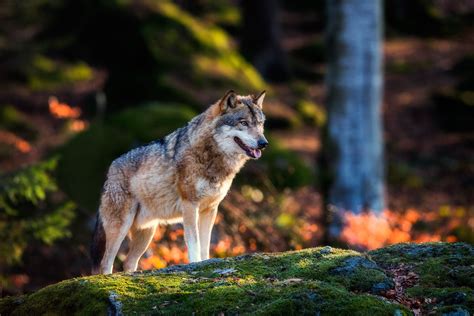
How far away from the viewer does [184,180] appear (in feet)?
27.4

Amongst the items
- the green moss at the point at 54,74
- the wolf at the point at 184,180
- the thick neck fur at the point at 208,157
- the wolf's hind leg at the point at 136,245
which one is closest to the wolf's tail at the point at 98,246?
the wolf at the point at 184,180

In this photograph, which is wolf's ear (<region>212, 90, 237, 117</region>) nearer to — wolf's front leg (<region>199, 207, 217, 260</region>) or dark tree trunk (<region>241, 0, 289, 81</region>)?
wolf's front leg (<region>199, 207, 217, 260</region>)

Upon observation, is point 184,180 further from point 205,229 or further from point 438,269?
point 438,269

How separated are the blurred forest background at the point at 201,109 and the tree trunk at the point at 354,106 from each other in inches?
22.1

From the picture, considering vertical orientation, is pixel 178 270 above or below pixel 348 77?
below

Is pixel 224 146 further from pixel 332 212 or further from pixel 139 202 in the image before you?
pixel 332 212

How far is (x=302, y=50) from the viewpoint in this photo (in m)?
31.5

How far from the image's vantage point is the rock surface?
582 cm

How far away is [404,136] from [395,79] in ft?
16.0

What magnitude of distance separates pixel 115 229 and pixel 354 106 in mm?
8677

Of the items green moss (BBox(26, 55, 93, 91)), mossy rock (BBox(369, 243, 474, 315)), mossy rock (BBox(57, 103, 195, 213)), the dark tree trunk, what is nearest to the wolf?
mossy rock (BBox(369, 243, 474, 315))

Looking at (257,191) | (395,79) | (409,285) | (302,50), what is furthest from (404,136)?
(409,285)

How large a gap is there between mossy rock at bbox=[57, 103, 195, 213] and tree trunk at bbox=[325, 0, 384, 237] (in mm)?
3055

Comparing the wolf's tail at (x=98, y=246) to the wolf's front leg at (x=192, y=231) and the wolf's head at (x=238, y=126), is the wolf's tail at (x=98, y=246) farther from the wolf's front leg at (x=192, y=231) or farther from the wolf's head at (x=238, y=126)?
the wolf's head at (x=238, y=126)
